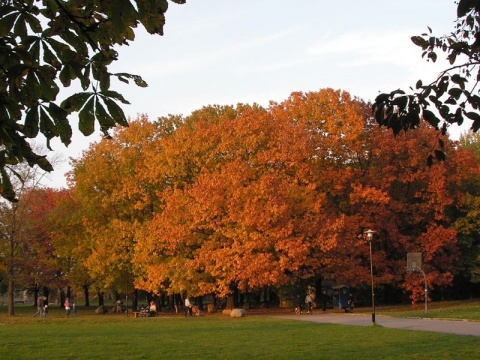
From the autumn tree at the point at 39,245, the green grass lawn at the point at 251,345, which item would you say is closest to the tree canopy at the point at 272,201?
the autumn tree at the point at 39,245

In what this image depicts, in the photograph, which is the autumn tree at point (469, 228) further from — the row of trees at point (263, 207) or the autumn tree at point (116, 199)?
the autumn tree at point (116, 199)

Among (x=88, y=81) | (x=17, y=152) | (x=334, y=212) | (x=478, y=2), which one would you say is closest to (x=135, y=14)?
(x=88, y=81)

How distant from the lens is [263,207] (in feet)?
115

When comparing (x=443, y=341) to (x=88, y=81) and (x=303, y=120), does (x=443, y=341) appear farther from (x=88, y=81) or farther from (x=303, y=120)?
(x=303, y=120)

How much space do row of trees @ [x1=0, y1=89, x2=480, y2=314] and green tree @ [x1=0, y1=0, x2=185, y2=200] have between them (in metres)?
29.3

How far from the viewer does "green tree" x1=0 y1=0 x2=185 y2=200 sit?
149 inches

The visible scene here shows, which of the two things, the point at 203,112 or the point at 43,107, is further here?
the point at 203,112

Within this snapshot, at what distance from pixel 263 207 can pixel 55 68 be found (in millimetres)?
30972

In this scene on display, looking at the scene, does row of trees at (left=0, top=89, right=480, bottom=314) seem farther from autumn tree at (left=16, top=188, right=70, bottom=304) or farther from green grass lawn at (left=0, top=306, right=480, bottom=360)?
green grass lawn at (left=0, top=306, right=480, bottom=360)

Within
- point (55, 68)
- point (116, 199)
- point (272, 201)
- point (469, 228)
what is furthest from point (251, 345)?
point (469, 228)

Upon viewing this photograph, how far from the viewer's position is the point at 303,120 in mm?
41875

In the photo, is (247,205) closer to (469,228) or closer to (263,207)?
(263,207)

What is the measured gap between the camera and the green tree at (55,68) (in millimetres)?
3785

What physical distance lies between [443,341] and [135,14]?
15.0 meters
